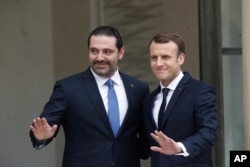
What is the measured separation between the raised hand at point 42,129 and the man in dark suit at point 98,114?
0.32 feet

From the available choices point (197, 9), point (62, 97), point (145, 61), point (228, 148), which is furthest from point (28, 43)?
point (62, 97)

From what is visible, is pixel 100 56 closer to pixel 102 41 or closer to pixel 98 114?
pixel 102 41

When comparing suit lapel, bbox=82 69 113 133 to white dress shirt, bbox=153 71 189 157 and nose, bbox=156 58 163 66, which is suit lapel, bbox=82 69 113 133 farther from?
nose, bbox=156 58 163 66

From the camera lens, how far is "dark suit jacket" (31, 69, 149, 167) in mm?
3285

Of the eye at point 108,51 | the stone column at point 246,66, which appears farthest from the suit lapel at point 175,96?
the stone column at point 246,66

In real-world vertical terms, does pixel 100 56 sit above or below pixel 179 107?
above

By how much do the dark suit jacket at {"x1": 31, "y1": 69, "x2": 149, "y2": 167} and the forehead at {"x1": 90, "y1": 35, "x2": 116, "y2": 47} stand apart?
0.20m

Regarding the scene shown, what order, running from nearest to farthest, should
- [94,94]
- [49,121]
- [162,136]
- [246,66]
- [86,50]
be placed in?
[162,136]
[49,121]
[94,94]
[246,66]
[86,50]

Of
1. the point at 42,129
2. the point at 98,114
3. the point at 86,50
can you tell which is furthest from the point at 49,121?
the point at 86,50

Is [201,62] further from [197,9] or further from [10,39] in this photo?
[10,39]

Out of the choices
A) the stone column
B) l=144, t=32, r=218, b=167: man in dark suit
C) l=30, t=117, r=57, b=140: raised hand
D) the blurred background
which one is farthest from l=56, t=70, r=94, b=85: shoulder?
the blurred background

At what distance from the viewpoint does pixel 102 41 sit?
3.31 m

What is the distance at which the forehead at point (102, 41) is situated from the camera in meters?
3.31

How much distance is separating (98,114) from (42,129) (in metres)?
0.33
